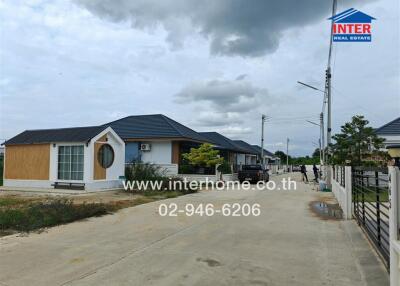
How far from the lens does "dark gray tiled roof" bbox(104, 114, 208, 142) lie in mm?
27438

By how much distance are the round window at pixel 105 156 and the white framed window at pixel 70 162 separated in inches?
41.6

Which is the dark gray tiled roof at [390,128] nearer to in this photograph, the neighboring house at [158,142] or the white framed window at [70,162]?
the neighboring house at [158,142]

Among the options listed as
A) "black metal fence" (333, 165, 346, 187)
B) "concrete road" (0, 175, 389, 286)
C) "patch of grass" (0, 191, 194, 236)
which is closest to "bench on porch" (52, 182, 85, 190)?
"patch of grass" (0, 191, 194, 236)

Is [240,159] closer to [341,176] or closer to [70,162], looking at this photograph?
[70,162]

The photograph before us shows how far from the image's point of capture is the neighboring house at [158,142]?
2669 centimetres

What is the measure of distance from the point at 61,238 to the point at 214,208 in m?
6.23

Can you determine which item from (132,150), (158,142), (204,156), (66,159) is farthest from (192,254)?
(132,150)

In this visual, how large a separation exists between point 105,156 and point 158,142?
283 inches

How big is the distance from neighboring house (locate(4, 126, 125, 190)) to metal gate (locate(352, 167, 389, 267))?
13.7 metres

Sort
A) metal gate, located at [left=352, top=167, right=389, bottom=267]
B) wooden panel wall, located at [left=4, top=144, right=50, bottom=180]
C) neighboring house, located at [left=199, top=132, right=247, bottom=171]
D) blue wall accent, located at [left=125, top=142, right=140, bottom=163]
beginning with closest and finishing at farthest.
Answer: metal gate, located at [left=352, top=167, right=389, bottom=267] < wooden panel wall, located at [left=4, top=144, right=50, bottom=180] < blue wall accent, located at [left=125, top=142, right=140, bottom=163] < neighboring house, located at [left=199, top=132, right=247, bottom=171]

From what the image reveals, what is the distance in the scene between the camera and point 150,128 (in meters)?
29.0

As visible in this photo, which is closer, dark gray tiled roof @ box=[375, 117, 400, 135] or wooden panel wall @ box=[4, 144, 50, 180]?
wooden panel wall @ box=[4, 144, 50, 180]

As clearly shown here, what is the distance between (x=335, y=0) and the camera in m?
15.6

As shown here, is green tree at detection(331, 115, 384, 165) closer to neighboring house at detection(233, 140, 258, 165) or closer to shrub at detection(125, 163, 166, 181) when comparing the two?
shrub at detection(125, 163, 166, 181)
